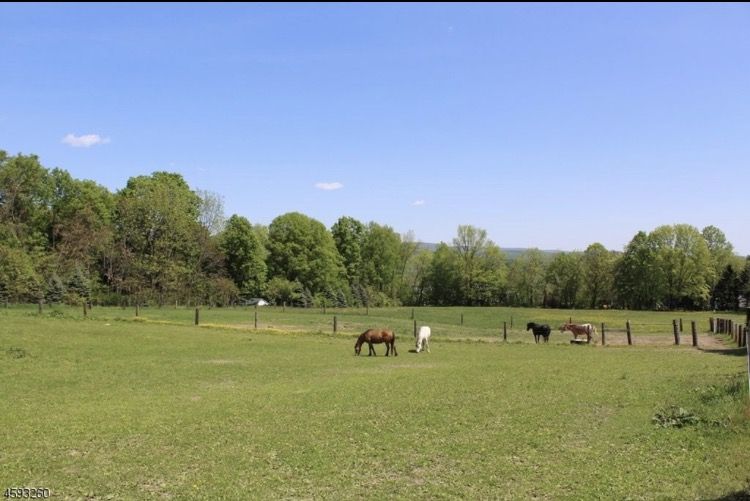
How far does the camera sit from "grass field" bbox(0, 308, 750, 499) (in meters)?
8.29

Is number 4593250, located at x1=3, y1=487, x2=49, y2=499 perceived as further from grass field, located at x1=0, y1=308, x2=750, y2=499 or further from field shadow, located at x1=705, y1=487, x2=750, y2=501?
field shadow, located at x1=705, y1=487, x2=750, y2=501

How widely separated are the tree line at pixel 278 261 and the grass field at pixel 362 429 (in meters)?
48.9

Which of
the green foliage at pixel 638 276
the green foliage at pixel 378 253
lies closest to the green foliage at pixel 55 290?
the green foliage at pixel 378 253

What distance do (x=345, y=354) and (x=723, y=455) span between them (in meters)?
19.8

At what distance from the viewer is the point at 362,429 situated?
11547 millimetres

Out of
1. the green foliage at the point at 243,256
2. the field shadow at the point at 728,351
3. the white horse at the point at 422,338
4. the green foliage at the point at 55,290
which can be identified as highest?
the green foliage at the point at 243,256

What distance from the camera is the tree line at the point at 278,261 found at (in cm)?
7150

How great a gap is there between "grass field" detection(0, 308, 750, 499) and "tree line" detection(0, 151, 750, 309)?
48.9 meters

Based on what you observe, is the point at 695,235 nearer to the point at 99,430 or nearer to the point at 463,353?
the point at 463,353

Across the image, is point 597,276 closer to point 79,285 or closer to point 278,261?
point 278,261

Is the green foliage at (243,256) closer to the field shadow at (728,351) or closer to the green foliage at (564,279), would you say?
the green foliage at (564,279)

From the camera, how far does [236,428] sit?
11578 millimetres

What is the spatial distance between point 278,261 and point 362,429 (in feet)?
293

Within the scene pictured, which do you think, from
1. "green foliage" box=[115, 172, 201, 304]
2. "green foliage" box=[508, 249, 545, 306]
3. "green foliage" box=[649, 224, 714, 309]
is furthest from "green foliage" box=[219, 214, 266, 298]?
"green foliage" box=[649, 224, 714, 309]
